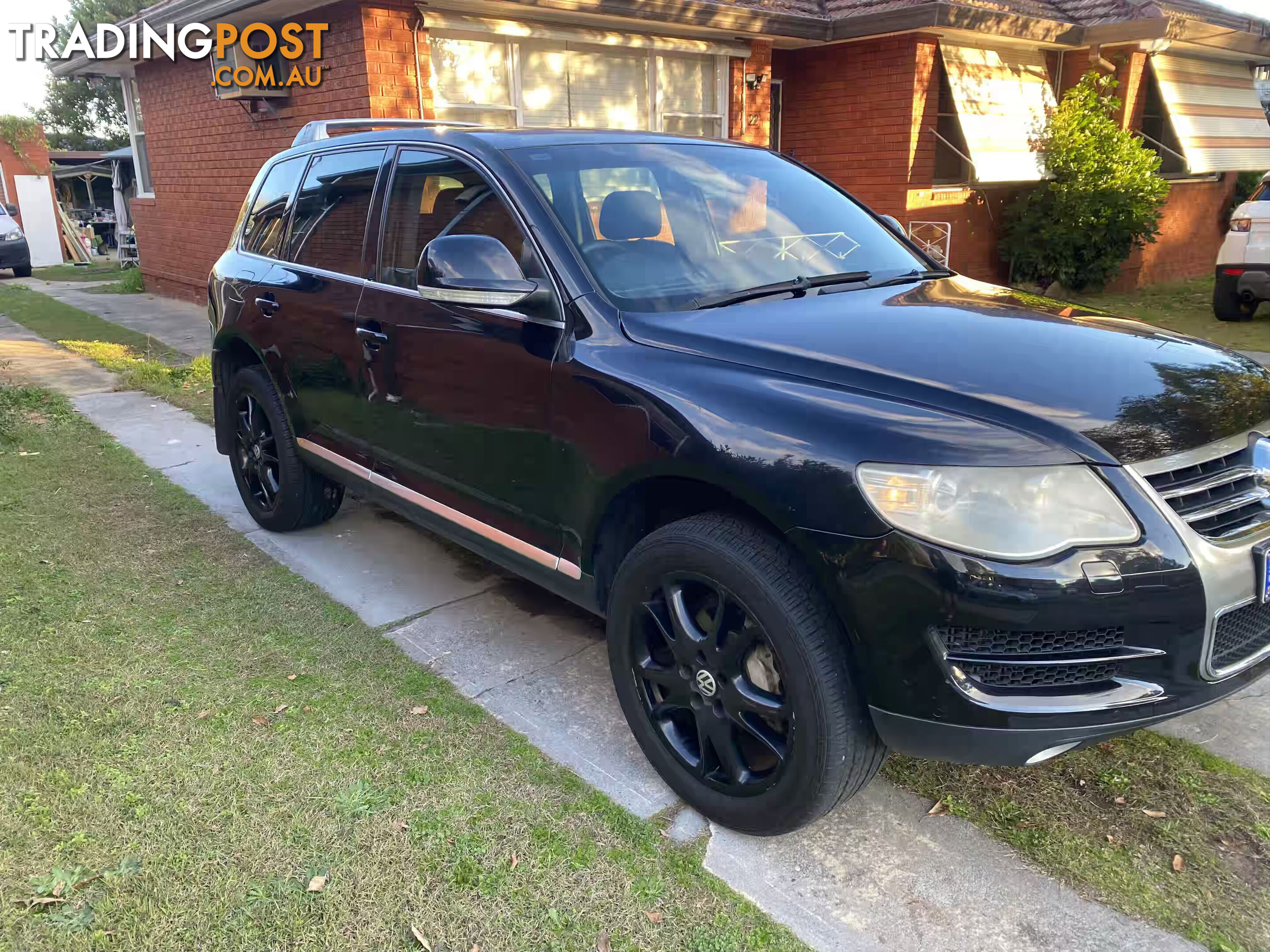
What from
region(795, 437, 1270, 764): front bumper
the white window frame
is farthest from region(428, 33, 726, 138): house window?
region(795, 437, 1270, 764): front bumper

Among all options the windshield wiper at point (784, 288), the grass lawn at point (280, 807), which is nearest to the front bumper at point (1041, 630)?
the grass lawn at point (280, 807)

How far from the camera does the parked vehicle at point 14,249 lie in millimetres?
19328

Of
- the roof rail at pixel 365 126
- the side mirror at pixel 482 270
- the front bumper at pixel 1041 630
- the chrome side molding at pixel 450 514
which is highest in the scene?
the roof rail at pixel 365 126

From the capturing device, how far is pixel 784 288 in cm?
312

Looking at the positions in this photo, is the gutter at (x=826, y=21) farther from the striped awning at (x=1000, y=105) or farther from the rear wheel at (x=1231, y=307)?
the rear wheel at (x=1231, y=307)

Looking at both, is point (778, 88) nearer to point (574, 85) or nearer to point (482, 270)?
point (574, 85)

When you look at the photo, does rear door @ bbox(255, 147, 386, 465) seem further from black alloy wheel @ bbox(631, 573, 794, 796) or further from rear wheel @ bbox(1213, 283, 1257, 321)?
rear wheel @ bbox(1213, 283, 1257, 321)

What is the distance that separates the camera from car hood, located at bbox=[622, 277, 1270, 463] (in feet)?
7.26

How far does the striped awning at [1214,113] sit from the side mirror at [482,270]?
14018 mm

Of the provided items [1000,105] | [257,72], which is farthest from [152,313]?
[1000,105]

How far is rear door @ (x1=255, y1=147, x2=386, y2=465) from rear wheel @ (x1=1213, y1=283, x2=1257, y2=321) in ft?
33.5

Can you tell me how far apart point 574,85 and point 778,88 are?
3722 millimetres

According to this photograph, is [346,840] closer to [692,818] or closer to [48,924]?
[48,924]

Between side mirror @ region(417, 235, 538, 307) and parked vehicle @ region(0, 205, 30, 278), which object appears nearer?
side mirror @ region(417, 235, 538, 307)
